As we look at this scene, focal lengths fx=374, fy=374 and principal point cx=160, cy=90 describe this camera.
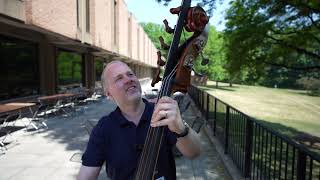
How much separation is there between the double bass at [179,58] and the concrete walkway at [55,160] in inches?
185

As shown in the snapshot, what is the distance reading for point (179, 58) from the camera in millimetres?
1648

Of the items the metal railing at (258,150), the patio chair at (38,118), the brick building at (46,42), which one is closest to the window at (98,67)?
the brick building at (46,42)

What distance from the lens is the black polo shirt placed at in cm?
193

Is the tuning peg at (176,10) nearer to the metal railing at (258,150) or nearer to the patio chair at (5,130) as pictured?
the metal railing at (258,150)

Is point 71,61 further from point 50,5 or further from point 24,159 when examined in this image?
point 24,159

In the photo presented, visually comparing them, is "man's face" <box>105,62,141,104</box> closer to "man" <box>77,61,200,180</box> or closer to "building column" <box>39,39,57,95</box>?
"man" <box>77,61,200,180</box>

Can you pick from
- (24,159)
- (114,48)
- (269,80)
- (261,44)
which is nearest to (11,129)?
(24,159)

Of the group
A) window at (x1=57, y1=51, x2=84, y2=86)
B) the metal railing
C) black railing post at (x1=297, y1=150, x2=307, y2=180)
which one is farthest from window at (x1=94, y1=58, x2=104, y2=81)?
black railing post at (x1=297, y1=150, x2=307, y2=180)

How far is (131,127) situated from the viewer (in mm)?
1990

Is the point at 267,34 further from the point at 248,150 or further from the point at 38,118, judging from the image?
the point at 248,150

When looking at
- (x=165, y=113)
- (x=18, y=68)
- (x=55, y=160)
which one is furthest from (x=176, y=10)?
(x=18, y=68)

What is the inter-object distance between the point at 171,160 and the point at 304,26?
13691mm

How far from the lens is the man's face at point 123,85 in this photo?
194 centimetres

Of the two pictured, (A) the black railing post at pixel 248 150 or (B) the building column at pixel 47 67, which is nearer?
(A) the black railing post at pixel 248 150
